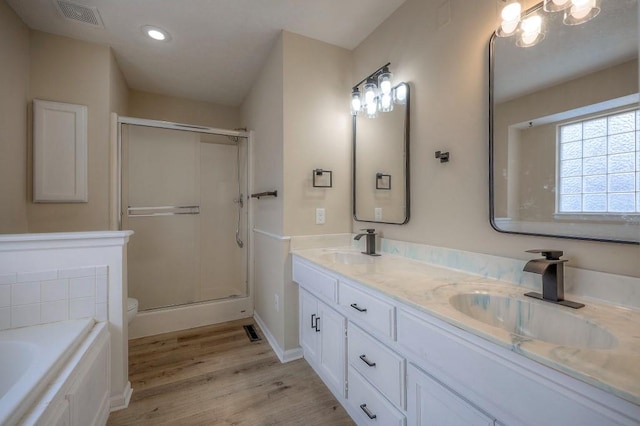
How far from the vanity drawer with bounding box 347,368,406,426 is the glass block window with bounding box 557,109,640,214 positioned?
1.06 meters

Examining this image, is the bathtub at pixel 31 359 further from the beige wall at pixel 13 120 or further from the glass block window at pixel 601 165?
the glass block window at pixel 601 165

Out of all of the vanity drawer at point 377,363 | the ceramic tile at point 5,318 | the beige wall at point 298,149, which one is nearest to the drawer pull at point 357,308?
the vanity drawer at point 377,363

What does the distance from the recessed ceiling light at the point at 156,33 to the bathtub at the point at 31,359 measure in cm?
206

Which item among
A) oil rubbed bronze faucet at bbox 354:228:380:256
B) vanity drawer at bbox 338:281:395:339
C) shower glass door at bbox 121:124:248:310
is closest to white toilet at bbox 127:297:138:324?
shower glass door at bbox 121:124:248:310

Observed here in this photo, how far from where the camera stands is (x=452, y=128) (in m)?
1.50

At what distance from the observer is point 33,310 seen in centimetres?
140

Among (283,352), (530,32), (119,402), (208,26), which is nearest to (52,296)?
(119,402)

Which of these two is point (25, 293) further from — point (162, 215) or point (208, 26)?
point (208, 26)

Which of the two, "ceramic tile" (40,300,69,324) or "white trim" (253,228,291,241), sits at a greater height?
"white trim" (253,228,291,241)

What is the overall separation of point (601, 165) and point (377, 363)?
115cm

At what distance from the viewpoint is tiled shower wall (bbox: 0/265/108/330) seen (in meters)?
1.37

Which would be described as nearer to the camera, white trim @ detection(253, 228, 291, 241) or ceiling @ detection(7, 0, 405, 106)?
ceiling @ detection(7, 0, 405, 106)

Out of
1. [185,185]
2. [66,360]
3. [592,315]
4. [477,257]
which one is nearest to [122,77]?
[185,185]

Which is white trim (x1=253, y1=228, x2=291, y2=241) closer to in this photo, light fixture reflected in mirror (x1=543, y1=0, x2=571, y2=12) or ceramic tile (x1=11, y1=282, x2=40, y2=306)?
ceramic tile (x1=11, y1=282, x2=40, y2=306)
